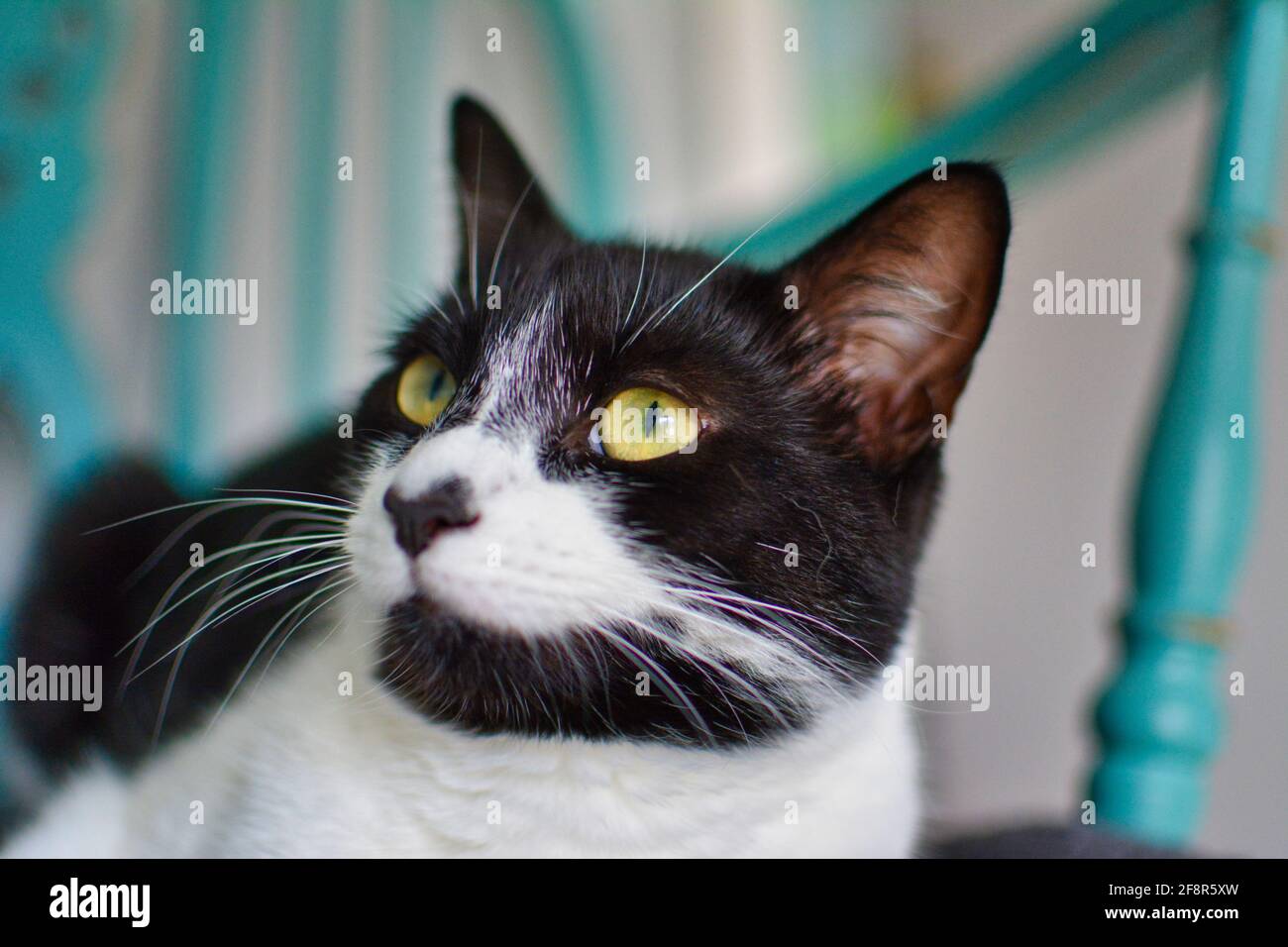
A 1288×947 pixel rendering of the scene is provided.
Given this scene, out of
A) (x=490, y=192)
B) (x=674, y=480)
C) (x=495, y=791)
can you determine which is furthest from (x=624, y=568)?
(x=490, y=192)

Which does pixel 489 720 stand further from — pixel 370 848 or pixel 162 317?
pixel 162 317

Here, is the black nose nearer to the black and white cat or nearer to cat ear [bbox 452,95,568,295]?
the black and white cat

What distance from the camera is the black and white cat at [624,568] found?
1.82 feet

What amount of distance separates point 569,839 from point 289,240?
0.89 metres

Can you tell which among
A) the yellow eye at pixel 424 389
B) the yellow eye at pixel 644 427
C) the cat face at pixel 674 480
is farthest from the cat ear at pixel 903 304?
the yellow eye at pixel 424 389

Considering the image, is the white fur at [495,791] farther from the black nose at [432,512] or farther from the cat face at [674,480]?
the black nose at [432,512]

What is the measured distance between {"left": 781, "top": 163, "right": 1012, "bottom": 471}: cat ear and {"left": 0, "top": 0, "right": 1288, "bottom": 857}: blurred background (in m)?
0.18

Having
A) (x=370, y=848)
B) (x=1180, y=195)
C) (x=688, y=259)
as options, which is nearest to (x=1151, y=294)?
(x=1180, y=195)

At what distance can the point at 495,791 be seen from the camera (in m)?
0.64

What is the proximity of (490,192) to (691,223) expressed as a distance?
73 centimetres

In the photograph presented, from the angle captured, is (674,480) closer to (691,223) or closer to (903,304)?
(903,304)

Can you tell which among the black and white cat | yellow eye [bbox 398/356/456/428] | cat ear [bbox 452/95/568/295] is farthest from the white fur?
cat ear [bbox 452/95/568/295]

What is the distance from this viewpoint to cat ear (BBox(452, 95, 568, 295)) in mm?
811
